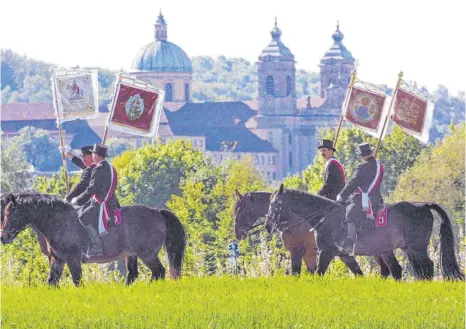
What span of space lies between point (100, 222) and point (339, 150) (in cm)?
8593

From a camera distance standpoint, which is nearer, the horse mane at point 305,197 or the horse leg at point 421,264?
the horse mane at point 305,197

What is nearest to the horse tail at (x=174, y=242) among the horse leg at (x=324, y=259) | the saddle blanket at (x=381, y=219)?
the horse leg at (x=324, y=259)

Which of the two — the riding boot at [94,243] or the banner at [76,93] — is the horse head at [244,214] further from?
the banner at [76,93]

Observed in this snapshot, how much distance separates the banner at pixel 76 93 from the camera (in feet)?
115

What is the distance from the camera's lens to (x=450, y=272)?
101 feet

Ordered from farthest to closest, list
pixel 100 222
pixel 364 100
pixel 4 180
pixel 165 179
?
pixel 4 180
pixel 165 179
pixel 364 100
pixel 100 222

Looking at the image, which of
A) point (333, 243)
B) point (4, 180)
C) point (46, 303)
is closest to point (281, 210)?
point (333, 243)

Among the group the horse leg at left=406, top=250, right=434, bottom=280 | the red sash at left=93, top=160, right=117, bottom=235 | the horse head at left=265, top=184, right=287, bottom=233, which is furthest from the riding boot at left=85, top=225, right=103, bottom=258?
the horse leg at left=406, top=250, right=434, bottom=280

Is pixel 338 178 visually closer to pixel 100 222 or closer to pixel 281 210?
pixel 281 210

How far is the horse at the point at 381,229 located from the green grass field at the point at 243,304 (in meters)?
0.89

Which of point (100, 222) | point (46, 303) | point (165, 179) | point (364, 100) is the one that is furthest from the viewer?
point (165, 179)

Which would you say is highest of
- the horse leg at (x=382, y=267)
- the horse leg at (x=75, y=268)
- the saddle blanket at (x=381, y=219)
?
the saddle blanket at (x=381, y=219)

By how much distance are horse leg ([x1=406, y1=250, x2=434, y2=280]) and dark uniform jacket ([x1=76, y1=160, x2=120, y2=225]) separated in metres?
4.82

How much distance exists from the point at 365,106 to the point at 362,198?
6.19m
